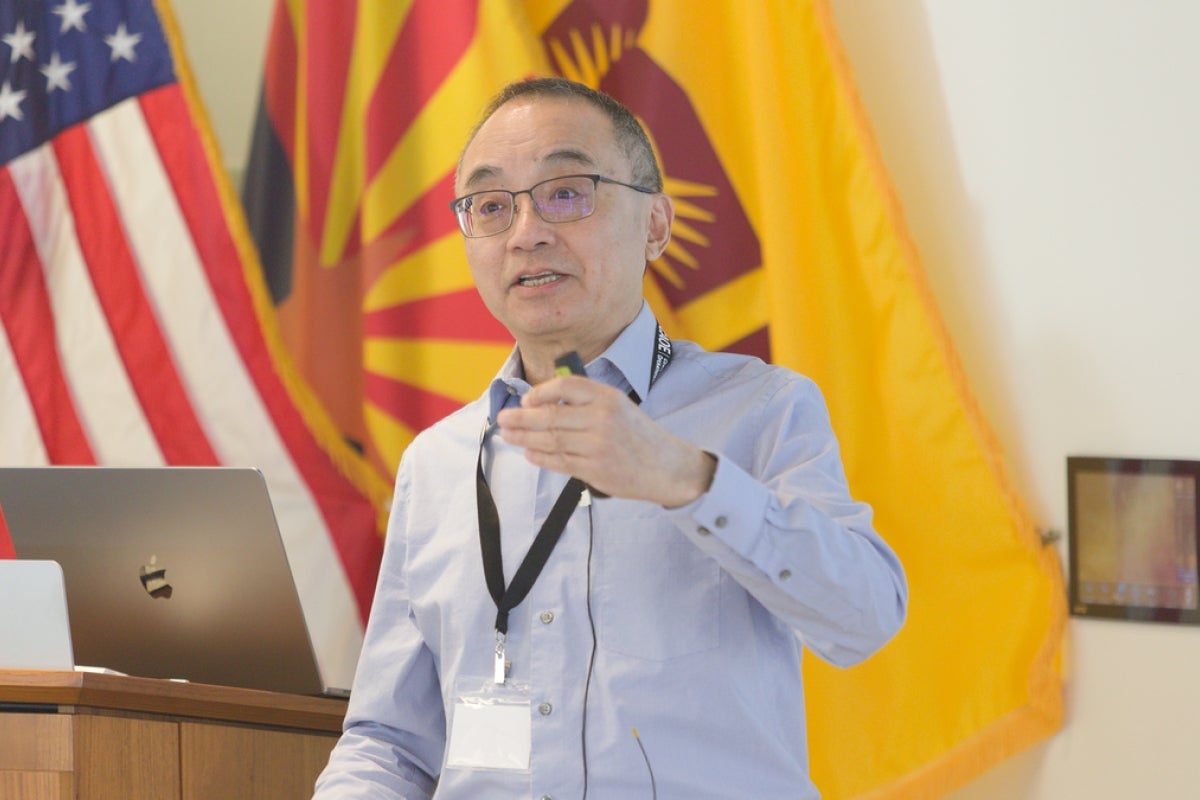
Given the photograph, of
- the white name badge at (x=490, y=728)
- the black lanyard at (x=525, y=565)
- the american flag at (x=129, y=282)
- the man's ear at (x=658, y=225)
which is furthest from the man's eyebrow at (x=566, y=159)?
the american flag at (x=129, y=282)

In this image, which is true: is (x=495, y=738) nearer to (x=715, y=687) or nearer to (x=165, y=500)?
(x=715, y=687)

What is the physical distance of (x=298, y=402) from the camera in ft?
8.78

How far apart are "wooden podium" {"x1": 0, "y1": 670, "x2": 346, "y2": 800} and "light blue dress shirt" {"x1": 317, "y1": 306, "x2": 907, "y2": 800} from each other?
9.3 inches

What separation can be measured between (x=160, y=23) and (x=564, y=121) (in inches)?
63.2

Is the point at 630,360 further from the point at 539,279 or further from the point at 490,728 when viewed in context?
the point at 490,728

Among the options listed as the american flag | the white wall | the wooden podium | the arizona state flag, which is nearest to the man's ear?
the arizona state flag

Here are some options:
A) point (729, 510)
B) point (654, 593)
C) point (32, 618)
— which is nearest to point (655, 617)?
point (654, 593)

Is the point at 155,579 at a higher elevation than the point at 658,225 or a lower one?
lower

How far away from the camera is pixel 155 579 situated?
1900 mm

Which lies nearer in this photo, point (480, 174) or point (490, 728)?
point (490, 728)

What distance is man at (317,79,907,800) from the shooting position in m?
1.30

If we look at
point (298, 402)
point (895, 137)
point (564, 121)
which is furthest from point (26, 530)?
point (895, 137)

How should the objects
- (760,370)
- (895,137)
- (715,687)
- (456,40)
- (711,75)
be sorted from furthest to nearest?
(456,40) → (711,75) → (895,137) → (760,370) → (715,687)

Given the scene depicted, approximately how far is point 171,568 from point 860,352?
119 centimetres
